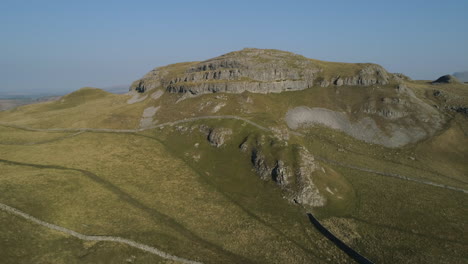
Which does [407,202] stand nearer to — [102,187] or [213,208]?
[213,208]

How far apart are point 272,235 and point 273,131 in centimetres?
4196

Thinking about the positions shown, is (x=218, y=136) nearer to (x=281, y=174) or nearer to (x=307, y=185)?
(x=281, y=174)

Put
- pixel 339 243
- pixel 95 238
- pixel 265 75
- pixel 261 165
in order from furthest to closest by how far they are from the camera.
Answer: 1. pixel 265 75
2. pixel 261 165
3. pixel 339 243
4. pixel 95 238

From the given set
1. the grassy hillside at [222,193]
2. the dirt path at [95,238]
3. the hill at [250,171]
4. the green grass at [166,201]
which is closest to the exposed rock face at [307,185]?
Answer: the hill at [250,171]

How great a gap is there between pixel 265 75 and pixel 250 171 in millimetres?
78001

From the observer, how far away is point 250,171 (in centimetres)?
7631

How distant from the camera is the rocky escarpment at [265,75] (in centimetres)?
13288

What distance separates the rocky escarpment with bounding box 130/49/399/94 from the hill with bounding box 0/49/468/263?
803 millimetres

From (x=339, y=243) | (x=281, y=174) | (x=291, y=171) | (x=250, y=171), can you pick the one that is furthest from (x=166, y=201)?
A: (x=339, y=243)

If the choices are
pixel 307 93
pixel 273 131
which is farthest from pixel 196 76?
pixel 273 131

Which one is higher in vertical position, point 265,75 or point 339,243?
point 265,75

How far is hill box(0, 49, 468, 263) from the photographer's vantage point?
5038cm

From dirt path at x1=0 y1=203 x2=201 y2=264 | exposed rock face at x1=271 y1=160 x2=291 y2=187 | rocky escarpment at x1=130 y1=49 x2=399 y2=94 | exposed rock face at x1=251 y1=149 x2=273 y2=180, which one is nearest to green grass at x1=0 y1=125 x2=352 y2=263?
dirt path at x1=0 y1=203 x2=201 y2=264

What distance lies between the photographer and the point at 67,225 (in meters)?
51.6
